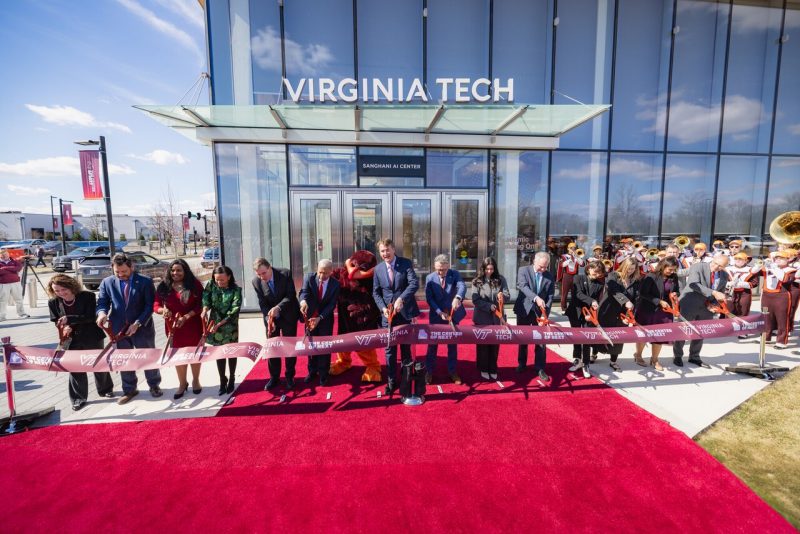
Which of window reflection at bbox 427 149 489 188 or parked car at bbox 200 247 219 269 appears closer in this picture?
window reflection at bbox 427 149 489 188

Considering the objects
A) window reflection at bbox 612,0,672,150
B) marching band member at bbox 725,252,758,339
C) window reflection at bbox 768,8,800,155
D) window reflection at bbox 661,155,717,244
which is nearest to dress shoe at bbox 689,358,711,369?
marching band member at bbox 725,252,758,339

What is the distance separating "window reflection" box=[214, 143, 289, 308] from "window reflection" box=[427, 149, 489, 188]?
164 inches

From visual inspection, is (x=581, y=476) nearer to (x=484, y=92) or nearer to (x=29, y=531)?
(x=29, y=531)

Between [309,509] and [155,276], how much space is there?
51.5 feet

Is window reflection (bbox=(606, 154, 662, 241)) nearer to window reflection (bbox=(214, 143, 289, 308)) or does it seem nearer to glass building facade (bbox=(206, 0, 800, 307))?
glass building facade (bbox=(206, 0, 800, 307))

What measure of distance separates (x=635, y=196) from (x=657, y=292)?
7.36 meters

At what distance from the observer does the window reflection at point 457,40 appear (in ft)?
31.4

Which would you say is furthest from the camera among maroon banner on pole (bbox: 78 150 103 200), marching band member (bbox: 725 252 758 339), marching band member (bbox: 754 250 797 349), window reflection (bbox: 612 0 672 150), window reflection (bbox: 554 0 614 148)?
maroon banner on pole (bbox: 78 150 103 200)

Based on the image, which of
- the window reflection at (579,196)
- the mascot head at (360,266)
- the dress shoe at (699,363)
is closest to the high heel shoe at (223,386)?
the mascot head at (360,266)

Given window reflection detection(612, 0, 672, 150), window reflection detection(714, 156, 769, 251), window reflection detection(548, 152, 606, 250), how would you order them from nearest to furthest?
window reflection detection(548, 152, 606, 250) < window reflection detection(612, 0, 672, 150) < window reflection detection(714, 156, 769, 251)

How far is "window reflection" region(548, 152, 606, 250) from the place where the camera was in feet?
34.1

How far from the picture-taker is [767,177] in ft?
38.4

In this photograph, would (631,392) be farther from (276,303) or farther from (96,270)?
(96,270)

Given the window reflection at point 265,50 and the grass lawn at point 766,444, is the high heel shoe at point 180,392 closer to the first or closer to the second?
the grass lawn at point 766,444
